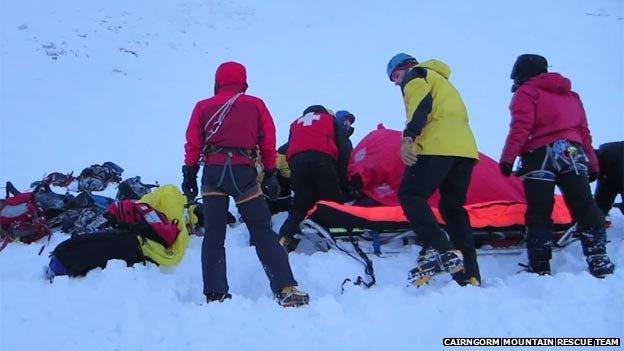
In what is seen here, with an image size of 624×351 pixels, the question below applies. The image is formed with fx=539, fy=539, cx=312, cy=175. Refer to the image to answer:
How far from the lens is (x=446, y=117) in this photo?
3.49m

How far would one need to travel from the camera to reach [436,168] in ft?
11.2

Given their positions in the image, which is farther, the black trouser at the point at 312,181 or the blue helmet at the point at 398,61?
the black trouser at the point at 312,181

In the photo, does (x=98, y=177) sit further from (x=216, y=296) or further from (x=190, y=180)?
(x=216, y=296)

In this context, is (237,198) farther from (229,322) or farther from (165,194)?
(165,194)

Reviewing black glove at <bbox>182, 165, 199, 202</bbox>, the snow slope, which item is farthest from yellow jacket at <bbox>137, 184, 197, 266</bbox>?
black glove at <bbox>182, 165, 199, 202</bbox>

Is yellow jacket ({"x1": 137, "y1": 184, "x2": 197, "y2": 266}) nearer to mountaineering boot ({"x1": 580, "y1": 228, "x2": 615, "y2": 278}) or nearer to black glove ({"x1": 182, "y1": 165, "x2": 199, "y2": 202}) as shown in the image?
black glove ({"x1": 182, "y1": 165, "x2": 199, "y2": 202})

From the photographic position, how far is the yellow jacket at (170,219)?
12.5 ft

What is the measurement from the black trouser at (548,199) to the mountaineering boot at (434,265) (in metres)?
0.77

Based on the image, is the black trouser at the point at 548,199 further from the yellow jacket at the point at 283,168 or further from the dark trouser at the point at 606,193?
the yellow jacket at the point at 283,168

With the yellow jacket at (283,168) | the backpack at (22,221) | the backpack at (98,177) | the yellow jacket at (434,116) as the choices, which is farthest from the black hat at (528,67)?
the backpack at (98,177)

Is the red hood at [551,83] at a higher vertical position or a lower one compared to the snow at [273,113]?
higher

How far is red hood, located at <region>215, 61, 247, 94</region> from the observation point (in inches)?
141

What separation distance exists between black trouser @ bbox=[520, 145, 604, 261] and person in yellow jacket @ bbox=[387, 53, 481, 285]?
52cm

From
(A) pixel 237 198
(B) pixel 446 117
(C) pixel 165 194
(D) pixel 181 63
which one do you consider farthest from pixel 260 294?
(D) pixel 181 63
